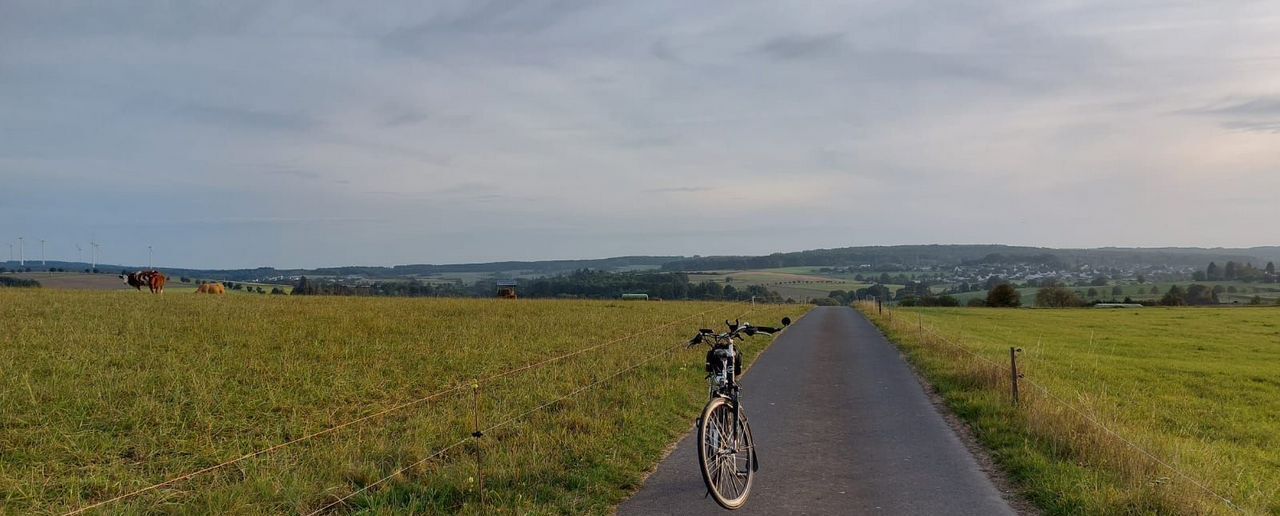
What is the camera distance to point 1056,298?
106 meters

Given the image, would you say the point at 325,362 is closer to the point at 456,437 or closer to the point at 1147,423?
the point at 456,437

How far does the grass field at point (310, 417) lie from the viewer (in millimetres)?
6602

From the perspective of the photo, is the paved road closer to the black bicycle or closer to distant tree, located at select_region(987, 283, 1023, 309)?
the black bicycle

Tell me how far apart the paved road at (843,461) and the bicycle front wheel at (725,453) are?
172 millimetres

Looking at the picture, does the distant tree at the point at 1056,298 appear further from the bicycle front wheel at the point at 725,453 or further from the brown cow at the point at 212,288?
the bicycle front wheel at the point at 725,453

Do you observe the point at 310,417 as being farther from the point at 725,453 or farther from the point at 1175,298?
the point at 1175,298

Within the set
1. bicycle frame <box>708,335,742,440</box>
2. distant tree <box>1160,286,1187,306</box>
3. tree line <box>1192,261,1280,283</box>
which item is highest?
bicycle frame <box>708,335,742,440</box>

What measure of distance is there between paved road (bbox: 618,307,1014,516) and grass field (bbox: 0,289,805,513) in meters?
0.62

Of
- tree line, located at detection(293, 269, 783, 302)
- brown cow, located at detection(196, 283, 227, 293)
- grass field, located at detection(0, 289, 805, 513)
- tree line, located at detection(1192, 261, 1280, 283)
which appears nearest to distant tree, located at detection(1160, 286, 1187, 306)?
tree line, located at detection(1192, 261, 1280, 283)

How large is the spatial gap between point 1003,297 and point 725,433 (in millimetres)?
111019

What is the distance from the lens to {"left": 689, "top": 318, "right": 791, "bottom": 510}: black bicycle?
632 cm

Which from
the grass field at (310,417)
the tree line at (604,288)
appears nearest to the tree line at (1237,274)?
the tree line at (604,288)

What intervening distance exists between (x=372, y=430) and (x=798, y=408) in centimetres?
642

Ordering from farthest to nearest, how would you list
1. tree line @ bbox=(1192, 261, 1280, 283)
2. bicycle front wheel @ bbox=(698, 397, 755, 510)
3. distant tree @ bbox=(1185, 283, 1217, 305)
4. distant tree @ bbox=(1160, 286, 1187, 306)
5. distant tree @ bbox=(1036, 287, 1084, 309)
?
tree line @ bbox=(1192, 261, 1280, 283) < distant tree @ bbox=(1036, 287, 1084, 309) < distant tree @ bbox=(1185, 283, 1217, 305) < distant tree @ bbox=(1160, 286, 1187, 306) < bicycle front wheel @ bbox=(698, 397, 755, 510)
